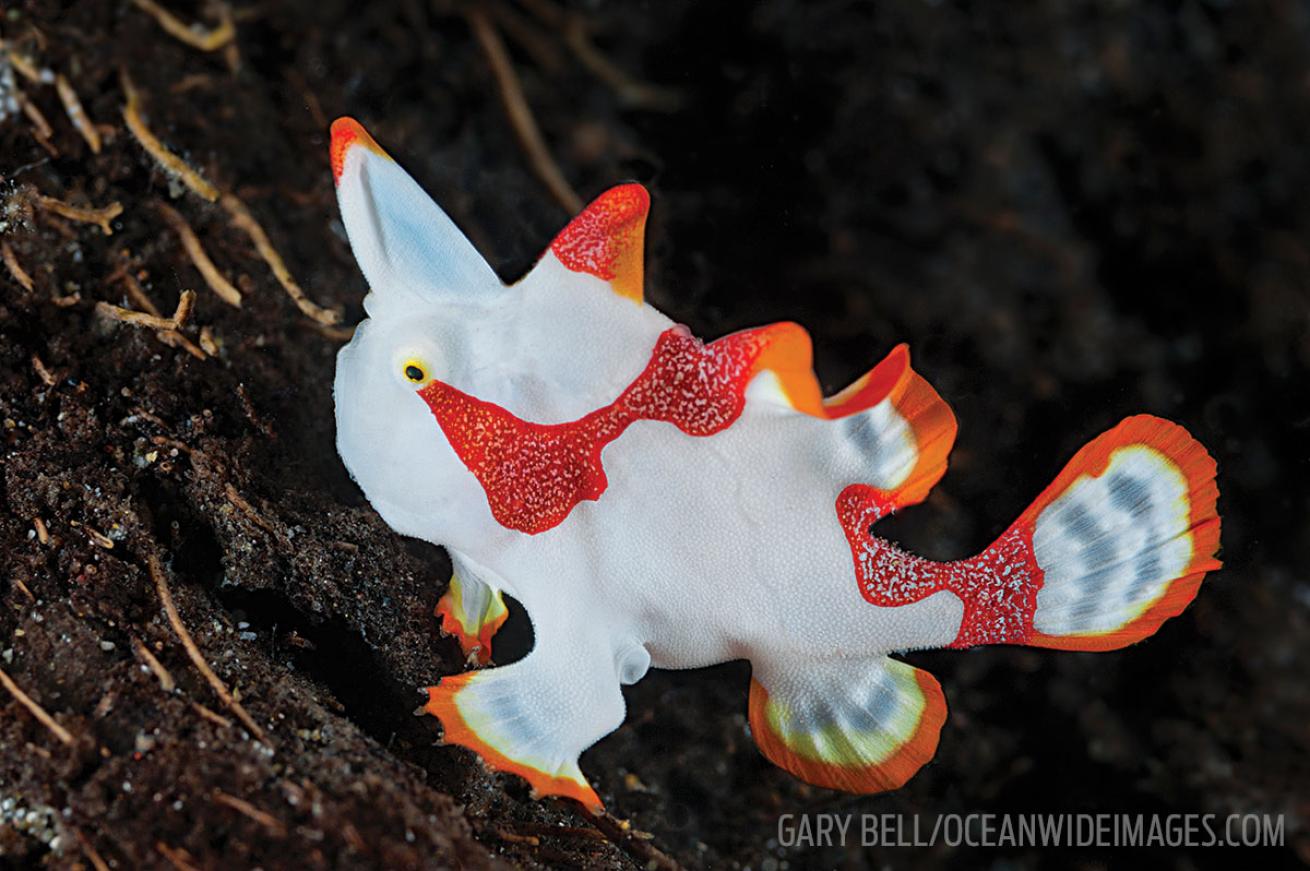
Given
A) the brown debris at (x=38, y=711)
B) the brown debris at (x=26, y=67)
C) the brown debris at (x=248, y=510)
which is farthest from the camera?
the brown debris at (x=248, y=510)

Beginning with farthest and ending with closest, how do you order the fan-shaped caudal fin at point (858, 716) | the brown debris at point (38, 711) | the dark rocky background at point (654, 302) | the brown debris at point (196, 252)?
the brown debris at point (196, 252) → the fan-shaped caudal fin at point (858, 716) → the dark rocky background at point (654, 302) → the brown debris at point (38, 711)

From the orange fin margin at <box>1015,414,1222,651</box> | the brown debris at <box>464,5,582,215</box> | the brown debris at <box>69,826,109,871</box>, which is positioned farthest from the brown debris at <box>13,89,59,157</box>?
the orange fin margin at <box>1015,414,1222,651</box>

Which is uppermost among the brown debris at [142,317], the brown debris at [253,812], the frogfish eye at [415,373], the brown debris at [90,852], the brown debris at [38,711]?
the brown debris at [142,317]

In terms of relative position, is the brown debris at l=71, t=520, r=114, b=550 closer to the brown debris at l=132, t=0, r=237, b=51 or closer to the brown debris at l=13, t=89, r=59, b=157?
the brown debris at l=13, t=89, r=59, b=157

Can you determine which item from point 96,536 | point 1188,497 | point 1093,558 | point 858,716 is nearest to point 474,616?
point 96,536

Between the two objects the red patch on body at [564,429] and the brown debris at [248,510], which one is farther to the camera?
the brown debris at [248,510]

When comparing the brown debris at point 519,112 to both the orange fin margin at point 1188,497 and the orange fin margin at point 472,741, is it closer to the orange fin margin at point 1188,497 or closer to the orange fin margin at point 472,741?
the orange fin margin at point 472,741

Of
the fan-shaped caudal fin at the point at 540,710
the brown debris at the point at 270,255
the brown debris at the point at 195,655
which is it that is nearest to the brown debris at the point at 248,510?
the brown debris at the point at 195,655
